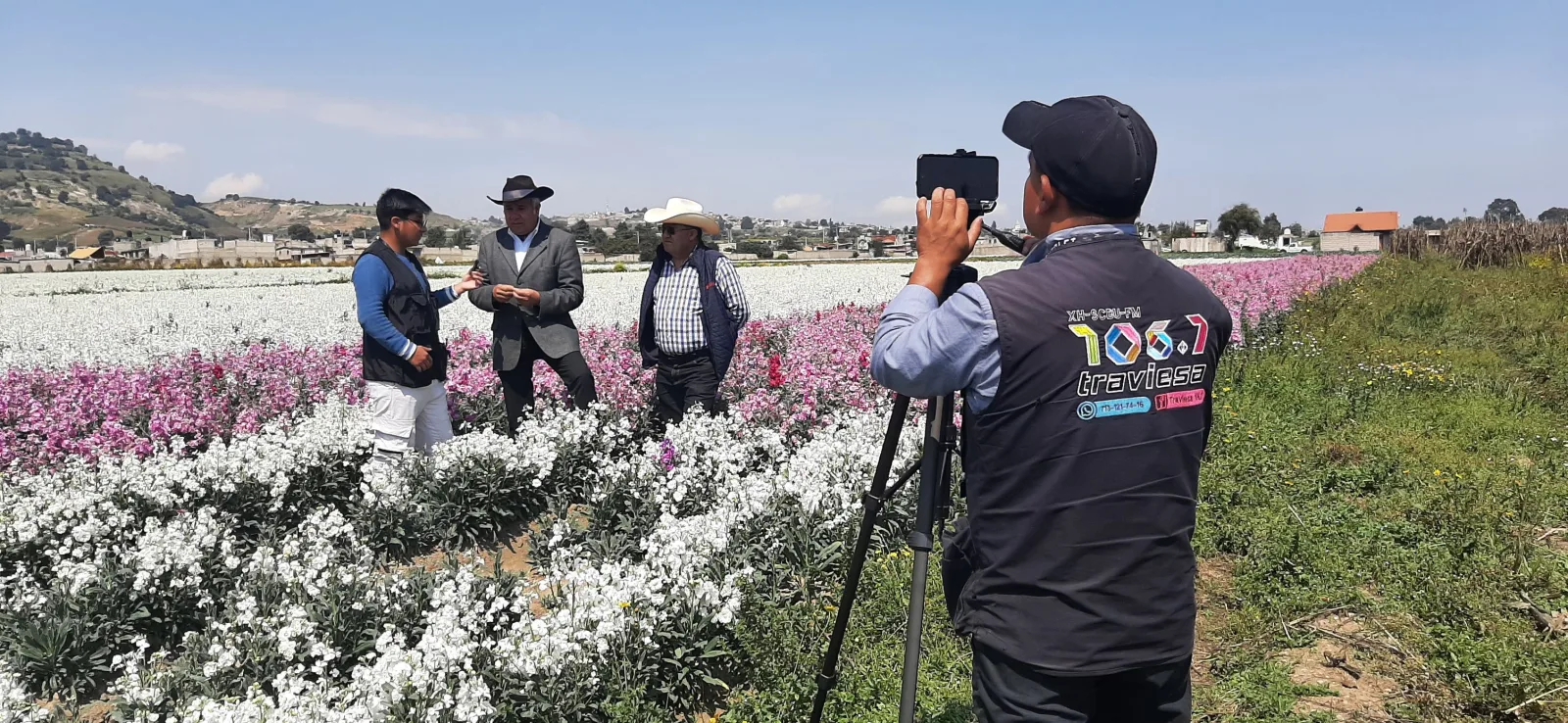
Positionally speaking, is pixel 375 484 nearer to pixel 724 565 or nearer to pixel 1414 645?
pixel 724 565

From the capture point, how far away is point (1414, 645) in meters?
4.18

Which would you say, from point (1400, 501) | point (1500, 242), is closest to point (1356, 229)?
point (1500, 242)

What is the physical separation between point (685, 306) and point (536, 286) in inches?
44.0

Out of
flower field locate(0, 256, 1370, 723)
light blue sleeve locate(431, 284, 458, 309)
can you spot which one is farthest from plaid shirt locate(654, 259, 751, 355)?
light blue sleeve locate(431, 284, 458, 309)

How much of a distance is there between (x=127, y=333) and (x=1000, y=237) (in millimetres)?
15024

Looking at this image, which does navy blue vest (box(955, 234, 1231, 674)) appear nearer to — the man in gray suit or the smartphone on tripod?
the smartphone on tripod

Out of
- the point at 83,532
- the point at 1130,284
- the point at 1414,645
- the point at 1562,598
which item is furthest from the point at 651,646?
the point at 1562,598

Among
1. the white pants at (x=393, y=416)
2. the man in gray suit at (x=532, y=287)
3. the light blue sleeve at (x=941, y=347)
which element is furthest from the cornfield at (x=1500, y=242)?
the light blue sleeve at (x=941, y=347)

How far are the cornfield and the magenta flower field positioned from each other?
34316 millimetres

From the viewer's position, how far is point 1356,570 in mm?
4992

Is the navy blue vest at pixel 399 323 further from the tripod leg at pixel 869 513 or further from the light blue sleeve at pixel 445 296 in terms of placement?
the tripod leg at pixel 869 513

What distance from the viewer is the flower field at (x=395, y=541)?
368 cm

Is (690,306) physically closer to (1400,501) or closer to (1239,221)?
(1400,501)

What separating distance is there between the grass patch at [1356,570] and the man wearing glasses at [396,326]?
2.98 m
